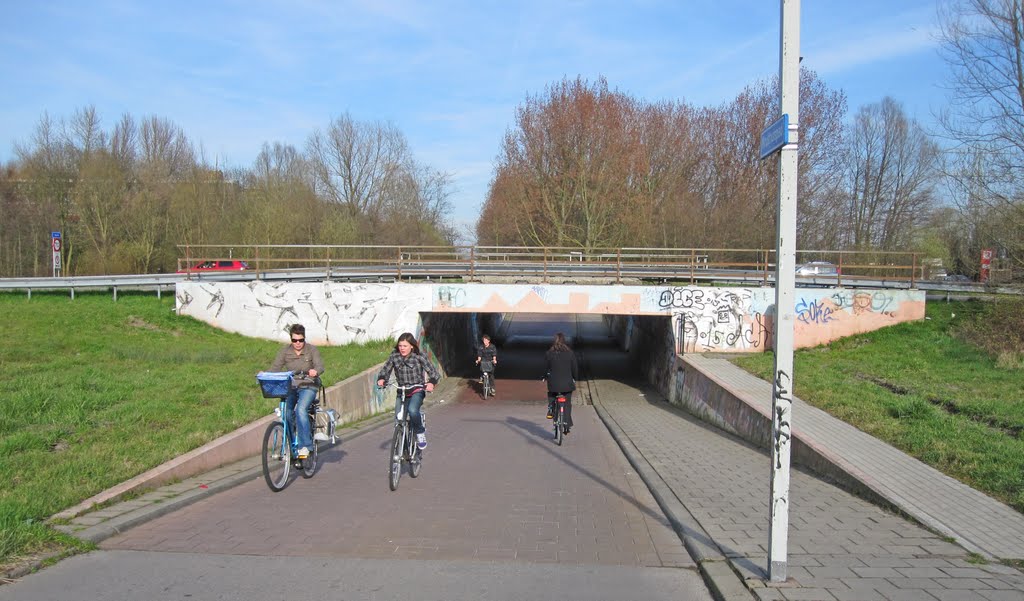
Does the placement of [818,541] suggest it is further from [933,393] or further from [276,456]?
[933,393]

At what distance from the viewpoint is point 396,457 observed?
7930 millimetres

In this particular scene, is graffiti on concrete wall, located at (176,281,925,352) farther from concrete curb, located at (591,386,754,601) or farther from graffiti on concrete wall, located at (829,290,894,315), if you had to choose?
concrete curb, located at (591,386,754,601)

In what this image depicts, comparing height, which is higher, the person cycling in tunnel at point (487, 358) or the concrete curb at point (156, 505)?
the concrete curb at point (156, 505)

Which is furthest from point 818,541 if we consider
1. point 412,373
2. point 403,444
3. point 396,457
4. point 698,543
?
point 412,373

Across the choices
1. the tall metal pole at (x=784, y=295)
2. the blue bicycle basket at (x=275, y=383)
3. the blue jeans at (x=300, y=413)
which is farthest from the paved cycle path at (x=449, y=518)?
the blue bicycle basket at (x=275, y=383)

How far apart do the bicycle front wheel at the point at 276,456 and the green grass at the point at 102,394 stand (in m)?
1.22

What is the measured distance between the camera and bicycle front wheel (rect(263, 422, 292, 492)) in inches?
293

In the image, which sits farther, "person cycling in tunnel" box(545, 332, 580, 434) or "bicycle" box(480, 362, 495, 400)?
"bicycle" box(480, 362, 495, 400)

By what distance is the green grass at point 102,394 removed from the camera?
647 cm

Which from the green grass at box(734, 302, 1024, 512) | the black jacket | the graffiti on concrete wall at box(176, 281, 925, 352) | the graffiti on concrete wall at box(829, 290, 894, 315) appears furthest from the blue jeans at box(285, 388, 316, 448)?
the graffiti on concrete wall at box(829, 290, 894, 315)

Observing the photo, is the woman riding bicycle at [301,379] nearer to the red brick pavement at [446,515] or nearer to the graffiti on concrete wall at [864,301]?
the red brick pavement at [446,515]

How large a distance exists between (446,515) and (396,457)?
1.39 meters

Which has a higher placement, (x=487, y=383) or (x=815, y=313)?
(x=815, y=313)

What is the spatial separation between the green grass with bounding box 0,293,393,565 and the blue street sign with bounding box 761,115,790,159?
5.82 meters
